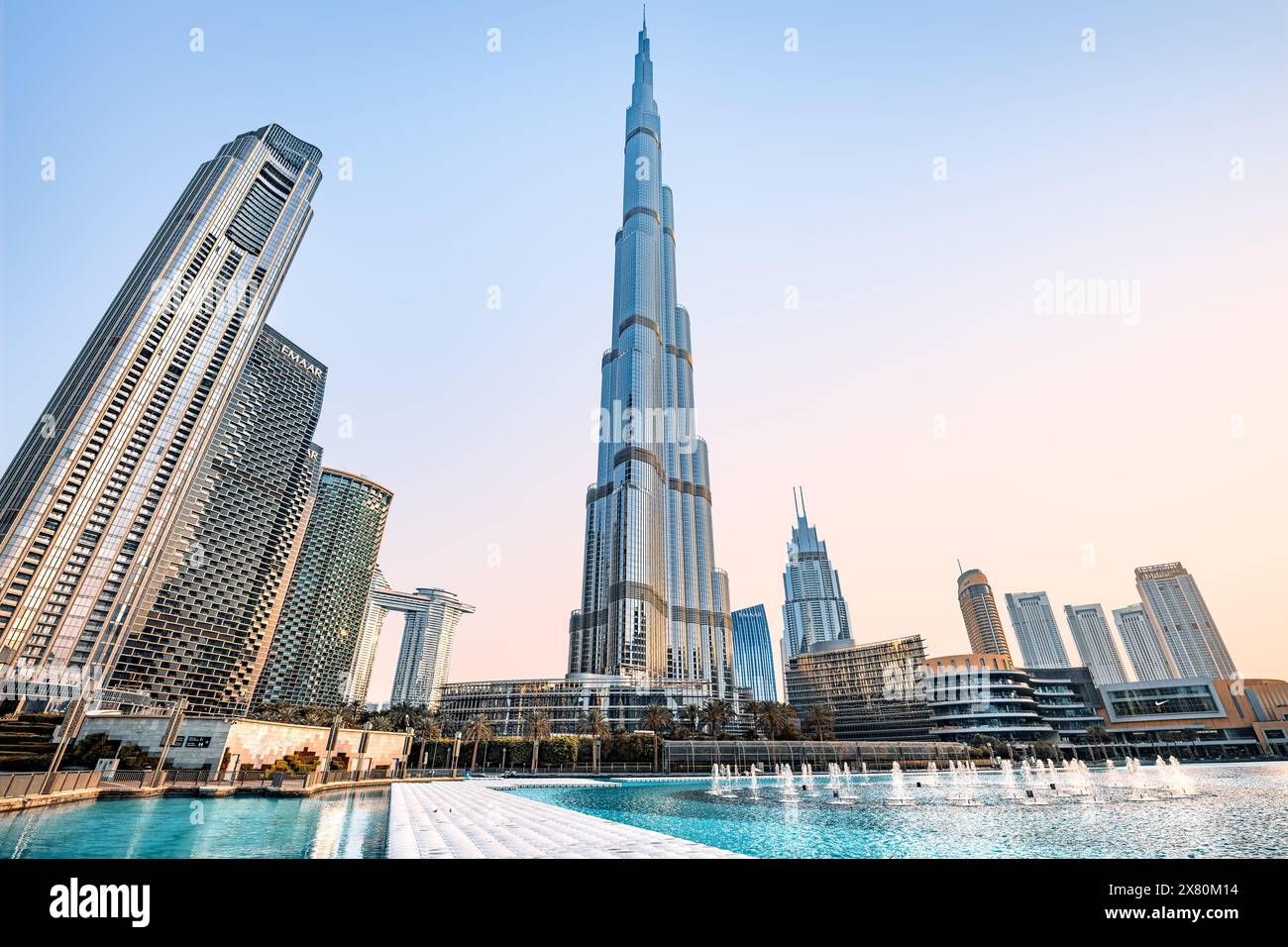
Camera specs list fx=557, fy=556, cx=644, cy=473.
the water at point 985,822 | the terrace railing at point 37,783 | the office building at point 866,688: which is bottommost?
the water at point 985,822

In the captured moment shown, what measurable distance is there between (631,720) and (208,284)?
14092cm

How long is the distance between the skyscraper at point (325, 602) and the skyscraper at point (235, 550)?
1832 cm

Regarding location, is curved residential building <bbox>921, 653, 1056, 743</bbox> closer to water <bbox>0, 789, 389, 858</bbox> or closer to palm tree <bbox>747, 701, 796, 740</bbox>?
palm tree <bbox>747, 701, 796, 740</bbox>

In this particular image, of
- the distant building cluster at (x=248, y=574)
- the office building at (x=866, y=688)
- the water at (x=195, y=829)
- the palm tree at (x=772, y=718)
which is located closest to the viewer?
the water at (x=195, y=829)

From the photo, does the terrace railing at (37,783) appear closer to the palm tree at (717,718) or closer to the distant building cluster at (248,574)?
the distant building cluster at (248,574)

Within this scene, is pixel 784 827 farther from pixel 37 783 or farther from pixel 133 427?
pixel 133 427

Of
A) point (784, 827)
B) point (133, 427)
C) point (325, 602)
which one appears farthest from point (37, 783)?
point (325, 602)

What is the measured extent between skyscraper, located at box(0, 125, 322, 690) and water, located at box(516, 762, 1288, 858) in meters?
124

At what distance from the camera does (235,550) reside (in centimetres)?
14250

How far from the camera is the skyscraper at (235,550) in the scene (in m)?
126

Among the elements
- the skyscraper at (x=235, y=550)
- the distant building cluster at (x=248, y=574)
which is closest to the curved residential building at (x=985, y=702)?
the distant building cluster at (x=248, y=574)
